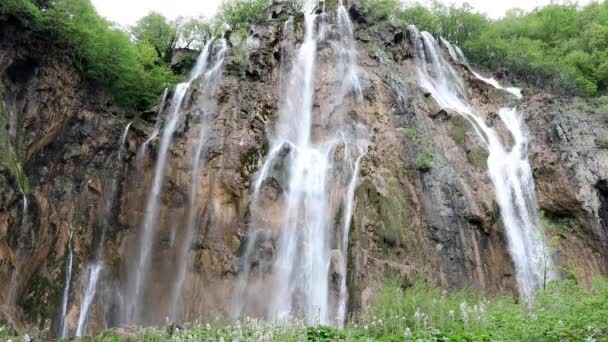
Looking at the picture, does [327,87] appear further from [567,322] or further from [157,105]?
[567,322]

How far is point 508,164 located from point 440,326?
13.3m

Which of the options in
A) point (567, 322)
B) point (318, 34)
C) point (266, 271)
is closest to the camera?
point (567, 322)

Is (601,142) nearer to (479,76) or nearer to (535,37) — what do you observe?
(479,76)

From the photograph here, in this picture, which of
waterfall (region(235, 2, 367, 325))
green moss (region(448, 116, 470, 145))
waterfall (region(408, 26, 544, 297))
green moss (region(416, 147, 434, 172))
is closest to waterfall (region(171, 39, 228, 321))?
waterfall (region(235, 2, 367, 325))

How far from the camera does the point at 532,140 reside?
20609 mm

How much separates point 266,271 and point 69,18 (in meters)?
13.5

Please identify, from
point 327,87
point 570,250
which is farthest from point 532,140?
point 327,87

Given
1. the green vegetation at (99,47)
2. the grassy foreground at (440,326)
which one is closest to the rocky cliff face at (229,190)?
the green vegetation at (99,47)

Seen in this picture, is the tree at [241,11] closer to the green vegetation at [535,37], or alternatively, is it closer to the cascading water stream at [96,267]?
the green vegetation at [535,37]

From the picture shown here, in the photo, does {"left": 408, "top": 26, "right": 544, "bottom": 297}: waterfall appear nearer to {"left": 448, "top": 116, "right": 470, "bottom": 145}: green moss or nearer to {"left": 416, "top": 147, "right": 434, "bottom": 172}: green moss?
{"left": 448, "top": 116, "right": 470, "bottom": 145}: green moss

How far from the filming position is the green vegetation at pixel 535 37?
26.7m

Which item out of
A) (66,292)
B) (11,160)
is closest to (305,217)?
(66,292)

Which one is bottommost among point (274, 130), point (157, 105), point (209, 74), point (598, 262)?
point (598, 262)

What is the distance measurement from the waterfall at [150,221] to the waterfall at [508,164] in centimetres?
1257
